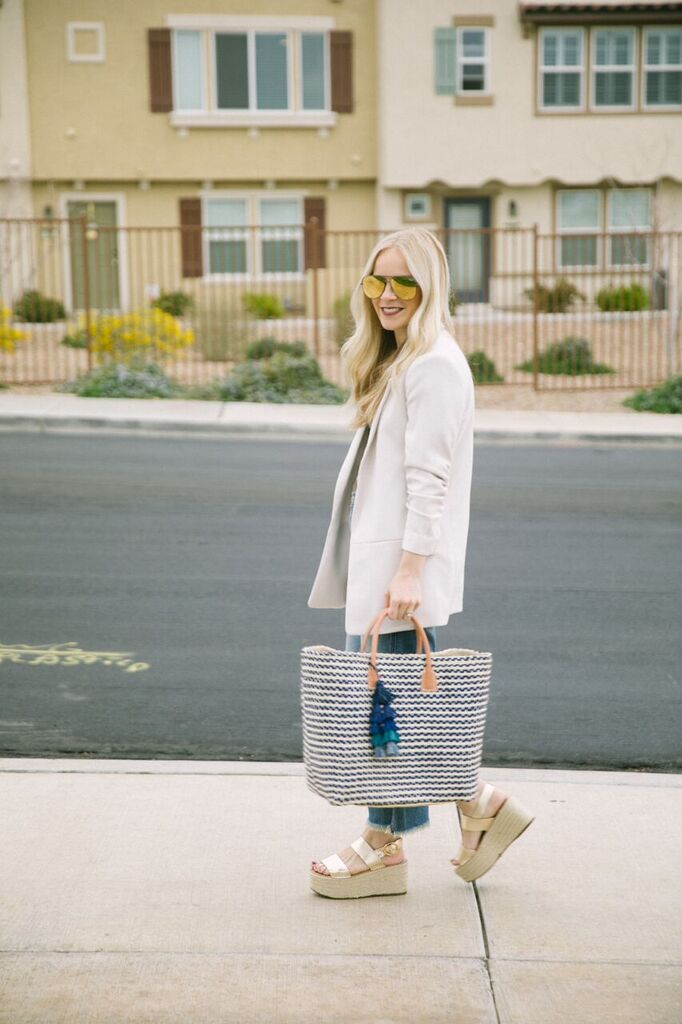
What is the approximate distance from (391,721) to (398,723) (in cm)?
3

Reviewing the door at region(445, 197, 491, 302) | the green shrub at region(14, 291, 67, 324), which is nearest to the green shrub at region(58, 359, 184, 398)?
the green shrub at region(14, 291, 67, 324)

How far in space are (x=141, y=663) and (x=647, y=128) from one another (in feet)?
85.5

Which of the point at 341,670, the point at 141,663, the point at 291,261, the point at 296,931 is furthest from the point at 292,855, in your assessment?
the point at 291,261

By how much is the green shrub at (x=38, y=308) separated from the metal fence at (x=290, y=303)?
0.06 m

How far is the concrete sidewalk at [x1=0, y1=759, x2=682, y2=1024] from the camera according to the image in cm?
335

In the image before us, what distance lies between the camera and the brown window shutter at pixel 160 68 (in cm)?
2855

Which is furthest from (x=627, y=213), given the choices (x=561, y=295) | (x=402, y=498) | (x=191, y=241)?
(x=402, y=498)

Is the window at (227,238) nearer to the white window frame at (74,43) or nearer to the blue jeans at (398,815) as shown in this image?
the white window frame at (74,43)

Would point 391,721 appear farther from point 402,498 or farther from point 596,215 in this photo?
point 596,215

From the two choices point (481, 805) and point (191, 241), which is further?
point (191, 241)

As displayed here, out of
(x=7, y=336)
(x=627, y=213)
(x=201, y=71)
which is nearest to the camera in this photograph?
(x=7, y=336)

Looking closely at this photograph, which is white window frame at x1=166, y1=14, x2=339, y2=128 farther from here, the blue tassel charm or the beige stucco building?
the blue tassel charm

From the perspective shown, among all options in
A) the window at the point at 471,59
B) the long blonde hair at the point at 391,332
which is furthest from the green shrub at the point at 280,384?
the long blonde hair at the point at 391,332

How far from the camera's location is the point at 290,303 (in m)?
29.3
